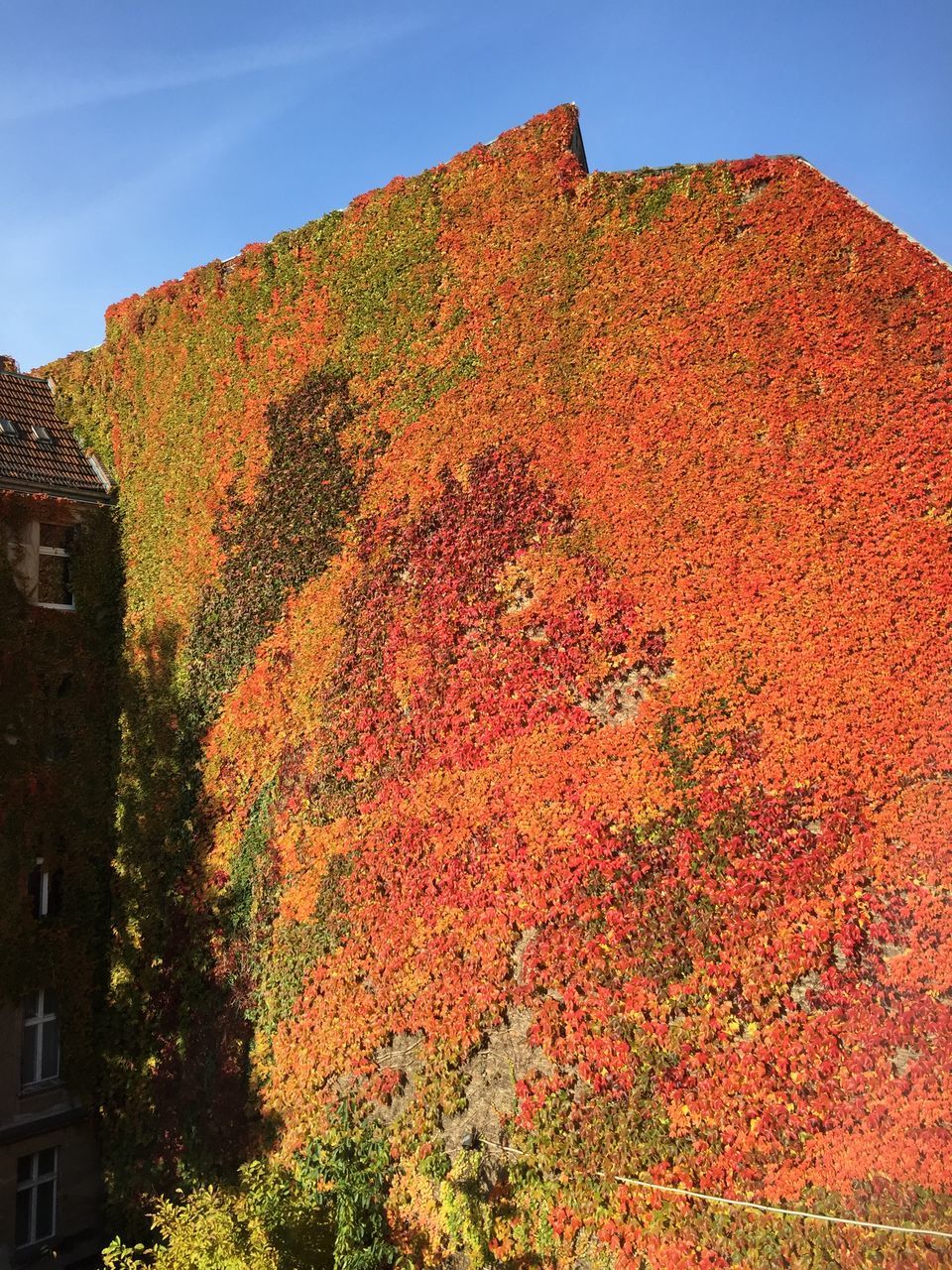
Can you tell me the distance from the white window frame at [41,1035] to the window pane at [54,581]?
8087 mm

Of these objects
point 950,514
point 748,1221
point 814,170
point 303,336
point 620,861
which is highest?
point 303,336

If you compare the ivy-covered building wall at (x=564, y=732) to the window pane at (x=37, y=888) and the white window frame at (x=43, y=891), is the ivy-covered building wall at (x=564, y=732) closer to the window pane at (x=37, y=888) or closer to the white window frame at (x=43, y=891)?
the white window frame at (x=43, y=891)

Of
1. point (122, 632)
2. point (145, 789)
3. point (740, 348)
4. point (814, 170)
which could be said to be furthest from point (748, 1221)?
point (122, 632)

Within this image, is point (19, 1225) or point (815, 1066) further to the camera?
point (19, 1225)

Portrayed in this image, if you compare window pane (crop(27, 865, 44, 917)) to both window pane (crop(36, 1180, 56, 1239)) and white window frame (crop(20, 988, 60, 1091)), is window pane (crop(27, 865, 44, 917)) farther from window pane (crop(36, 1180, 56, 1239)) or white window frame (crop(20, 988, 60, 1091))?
window pane (crop(36, 1180, 56, 1239))

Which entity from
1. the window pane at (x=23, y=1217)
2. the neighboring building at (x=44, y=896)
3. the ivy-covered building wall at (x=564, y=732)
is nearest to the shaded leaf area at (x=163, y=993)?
the ivy-covered building wall at (x=564, y=732)

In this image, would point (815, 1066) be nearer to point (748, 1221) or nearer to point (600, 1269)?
point (748, 1221)

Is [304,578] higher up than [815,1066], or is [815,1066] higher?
[304,578]

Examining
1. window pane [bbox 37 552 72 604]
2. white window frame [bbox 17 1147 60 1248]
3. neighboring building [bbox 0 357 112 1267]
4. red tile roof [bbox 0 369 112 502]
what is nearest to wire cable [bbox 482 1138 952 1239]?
neighboring building [bbox 0 357 112 1267]

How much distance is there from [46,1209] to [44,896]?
5.48 m

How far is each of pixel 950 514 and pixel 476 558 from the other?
275 inches

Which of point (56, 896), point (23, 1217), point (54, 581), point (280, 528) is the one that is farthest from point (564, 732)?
point (23, 1217)

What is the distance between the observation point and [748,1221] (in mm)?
8727

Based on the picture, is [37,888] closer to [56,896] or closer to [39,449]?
[56,896]
